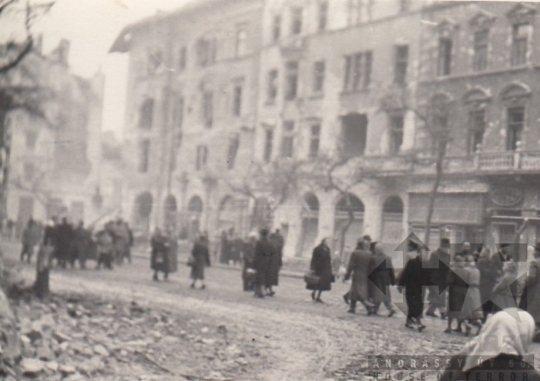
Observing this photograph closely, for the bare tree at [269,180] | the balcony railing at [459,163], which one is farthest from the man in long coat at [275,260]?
the balcony railing at [459,163]

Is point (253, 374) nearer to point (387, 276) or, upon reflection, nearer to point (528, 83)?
point (387, 276)

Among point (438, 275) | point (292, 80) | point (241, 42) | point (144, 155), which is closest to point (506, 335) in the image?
point (438, 275)

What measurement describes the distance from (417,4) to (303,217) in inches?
75.8

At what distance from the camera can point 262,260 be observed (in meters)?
4.96

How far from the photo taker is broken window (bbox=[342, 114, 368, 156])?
5.07 metres

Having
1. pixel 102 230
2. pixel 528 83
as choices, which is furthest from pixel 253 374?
pixel 528 83

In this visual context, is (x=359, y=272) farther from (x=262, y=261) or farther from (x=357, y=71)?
(x=357, y=71)

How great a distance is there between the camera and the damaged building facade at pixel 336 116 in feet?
15.3

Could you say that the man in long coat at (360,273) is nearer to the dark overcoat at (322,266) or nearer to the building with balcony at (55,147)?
the dark overcoat at (322,266)

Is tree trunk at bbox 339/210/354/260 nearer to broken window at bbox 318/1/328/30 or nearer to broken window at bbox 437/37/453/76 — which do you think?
broken window at bbox 437/37/453/76

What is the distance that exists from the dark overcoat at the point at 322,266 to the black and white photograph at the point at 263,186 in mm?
19

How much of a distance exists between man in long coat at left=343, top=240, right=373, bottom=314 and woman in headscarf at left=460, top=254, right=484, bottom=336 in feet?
2.39

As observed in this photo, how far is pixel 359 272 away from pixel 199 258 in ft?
4.38

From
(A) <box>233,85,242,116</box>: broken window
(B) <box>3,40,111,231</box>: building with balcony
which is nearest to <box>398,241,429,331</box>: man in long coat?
(A) <box>233,85,242,116</box>: broken window
